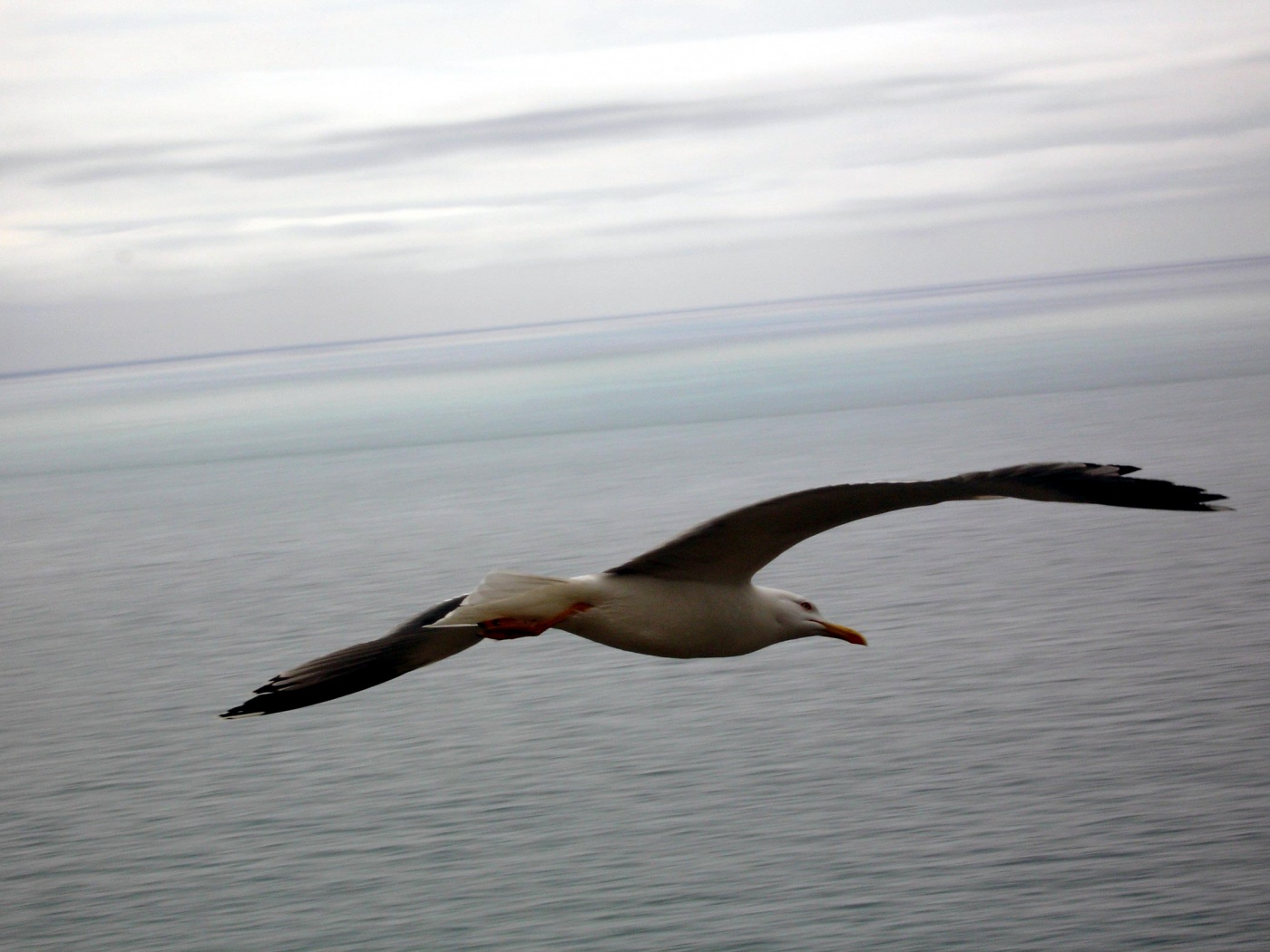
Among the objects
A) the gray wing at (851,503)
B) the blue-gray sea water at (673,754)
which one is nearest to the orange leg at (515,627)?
the gray wing at (851,503)

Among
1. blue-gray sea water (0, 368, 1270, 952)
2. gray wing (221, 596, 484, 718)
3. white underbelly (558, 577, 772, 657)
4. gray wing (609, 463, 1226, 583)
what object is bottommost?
blue-gray sea water (0, 368, 1270, 952)

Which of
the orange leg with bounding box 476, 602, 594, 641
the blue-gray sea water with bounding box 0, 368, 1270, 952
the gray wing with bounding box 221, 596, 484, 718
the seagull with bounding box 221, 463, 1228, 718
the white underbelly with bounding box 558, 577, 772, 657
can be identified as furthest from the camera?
the blue-gray sea water with bounding box 0, 368, 1270, 952

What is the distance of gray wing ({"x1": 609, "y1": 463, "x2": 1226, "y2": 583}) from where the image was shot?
7234mm

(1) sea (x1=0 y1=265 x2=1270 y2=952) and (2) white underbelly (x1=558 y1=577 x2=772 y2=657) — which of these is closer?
(2) white underbelly (x1=558 y1=577 x2=772 y2=657)

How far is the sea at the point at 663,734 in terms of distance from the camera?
17.6 meters

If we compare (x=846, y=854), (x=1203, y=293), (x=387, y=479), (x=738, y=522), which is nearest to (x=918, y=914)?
(x=846, y=854)

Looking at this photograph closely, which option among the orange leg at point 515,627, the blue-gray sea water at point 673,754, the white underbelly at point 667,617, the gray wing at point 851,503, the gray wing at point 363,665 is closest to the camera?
the gray wing at point 851,503

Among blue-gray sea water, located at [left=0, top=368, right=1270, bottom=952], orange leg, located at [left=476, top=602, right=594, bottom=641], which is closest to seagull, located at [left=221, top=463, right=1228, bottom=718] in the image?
orange leg, located at [left=476, top=602, right=594, bottom=641]

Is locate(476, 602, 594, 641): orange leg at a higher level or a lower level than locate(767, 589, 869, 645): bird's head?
higher

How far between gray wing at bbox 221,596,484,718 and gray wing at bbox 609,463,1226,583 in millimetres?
1347

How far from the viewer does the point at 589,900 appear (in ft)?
59.1

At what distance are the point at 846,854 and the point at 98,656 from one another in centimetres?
1726

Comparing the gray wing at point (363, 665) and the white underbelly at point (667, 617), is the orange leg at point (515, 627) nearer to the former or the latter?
the white underbelly at point (667, 617)

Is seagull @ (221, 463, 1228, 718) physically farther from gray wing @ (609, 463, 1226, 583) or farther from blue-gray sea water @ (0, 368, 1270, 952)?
blue-gray sea water @ (0, 368, 1270, 952)
